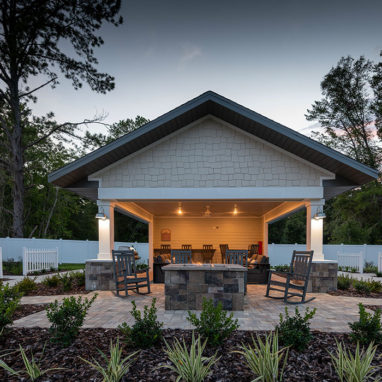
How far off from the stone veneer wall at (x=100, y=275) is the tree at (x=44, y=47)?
34.0 feet

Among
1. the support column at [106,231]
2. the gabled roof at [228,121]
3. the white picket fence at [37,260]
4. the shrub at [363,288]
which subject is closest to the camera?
the gabled roof at [228,121]

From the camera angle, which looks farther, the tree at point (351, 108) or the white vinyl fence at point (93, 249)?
the tree at point (351, 108)

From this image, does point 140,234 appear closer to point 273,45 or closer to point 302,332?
point 273,45

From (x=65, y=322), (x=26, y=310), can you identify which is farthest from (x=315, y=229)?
(x=26, y=310)

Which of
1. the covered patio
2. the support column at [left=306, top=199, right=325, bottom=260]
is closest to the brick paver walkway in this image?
the support column at [left=306, top=199, right=325, bottom=260]

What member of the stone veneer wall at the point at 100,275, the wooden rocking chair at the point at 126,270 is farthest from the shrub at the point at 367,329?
the stone veneer wall at the point at 100,275

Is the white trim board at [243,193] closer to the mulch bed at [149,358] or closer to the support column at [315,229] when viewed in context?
the support column at [315,229]

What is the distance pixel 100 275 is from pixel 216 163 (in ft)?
13.9

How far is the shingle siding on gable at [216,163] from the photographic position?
7.56m

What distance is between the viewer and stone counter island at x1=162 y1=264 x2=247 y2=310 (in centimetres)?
551

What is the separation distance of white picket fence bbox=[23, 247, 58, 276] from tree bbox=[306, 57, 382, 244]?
17339 mm

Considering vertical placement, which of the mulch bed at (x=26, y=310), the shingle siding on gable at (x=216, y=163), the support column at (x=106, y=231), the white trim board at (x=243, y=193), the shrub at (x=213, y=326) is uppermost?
the shingle siding on gable at (x=216, y=163)

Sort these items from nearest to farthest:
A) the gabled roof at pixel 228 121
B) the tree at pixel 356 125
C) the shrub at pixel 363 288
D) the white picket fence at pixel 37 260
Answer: the gabled roof at pixel 228 121 → the shrub at pixel 363 288 → the white picket fence at pixel 37 260 → the tree at pixel 356 125

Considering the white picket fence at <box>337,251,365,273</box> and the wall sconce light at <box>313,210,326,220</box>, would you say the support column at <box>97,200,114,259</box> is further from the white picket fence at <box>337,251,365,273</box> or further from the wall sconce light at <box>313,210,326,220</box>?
the white picket fence at <box>337,251,365,273</box>
